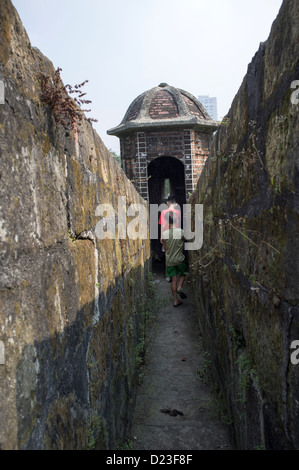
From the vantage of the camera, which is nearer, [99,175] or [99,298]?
[99,298]

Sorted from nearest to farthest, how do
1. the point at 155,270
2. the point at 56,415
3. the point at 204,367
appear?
the point at 56,415
the point at 204,367
the point at 155,270

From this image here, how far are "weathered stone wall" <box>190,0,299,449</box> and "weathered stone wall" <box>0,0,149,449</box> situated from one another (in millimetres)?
719

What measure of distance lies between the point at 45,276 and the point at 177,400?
8.25ft

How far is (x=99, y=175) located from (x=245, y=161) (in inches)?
33.5

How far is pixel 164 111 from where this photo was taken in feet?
31.4

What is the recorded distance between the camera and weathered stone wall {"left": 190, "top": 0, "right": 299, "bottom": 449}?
1.08 metres

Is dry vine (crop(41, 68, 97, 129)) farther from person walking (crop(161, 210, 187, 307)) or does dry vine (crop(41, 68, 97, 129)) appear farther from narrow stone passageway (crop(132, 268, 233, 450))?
person walking (crop(161, 210, 187, 307))

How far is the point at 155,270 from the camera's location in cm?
1010

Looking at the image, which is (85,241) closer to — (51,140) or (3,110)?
(51,140)

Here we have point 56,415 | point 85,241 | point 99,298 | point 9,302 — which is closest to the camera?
point 9,302

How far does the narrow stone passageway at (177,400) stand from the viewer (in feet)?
8.25

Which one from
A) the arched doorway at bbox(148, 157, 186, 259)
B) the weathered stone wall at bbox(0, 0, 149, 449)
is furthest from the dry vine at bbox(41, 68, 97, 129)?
the arched doorway at bbox(148, 157, 186, 259)

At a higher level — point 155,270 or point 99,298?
point 99,298

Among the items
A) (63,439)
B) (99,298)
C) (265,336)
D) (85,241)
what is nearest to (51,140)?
(85,241)
